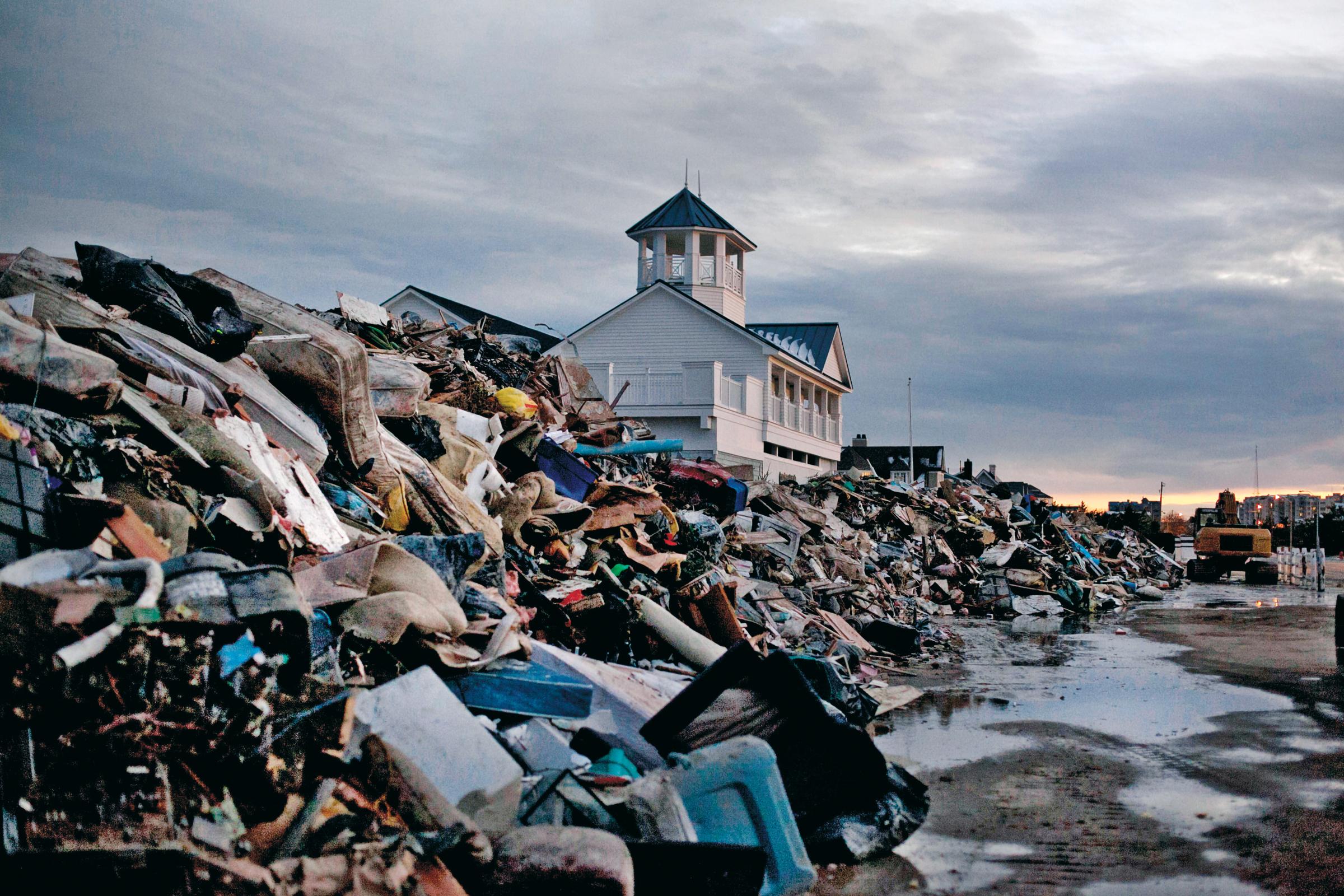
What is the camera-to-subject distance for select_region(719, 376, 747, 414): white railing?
25.3 meters

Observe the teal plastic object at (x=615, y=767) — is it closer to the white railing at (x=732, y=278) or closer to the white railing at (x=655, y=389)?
the white railing at (x=655, y=389)

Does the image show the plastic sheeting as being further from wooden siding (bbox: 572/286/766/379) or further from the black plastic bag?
wooden siding (bbox: 572/286/766/379)

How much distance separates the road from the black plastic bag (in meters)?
5.24

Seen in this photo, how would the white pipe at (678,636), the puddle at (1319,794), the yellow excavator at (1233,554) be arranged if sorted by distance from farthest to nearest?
the yellow excavator at (1233,554) < the white pipe at (678,636) < the puddle at (1319,794)

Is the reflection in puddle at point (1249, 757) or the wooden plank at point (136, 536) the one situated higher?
the wooden plank at point (136, 536)

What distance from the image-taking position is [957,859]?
5258 millimetres

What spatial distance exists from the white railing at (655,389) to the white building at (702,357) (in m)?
0.02

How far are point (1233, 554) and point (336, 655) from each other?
109ft

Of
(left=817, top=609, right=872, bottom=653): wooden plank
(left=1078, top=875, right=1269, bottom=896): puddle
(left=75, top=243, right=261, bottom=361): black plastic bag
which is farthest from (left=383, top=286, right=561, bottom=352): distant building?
(left=1078, top=875, right=1269, bottom=896): puddle

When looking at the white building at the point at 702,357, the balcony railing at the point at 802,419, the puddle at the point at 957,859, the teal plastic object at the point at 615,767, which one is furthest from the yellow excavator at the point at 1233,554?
the teal plastic object at the point at 615,767

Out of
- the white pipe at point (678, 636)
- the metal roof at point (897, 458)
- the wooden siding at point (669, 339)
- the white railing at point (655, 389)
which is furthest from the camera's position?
the metal roof at point (897, 458)

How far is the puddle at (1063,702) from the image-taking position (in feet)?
26.2

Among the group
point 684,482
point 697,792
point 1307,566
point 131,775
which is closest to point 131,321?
point 131,775

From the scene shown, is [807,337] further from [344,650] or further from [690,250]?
[344,650]
